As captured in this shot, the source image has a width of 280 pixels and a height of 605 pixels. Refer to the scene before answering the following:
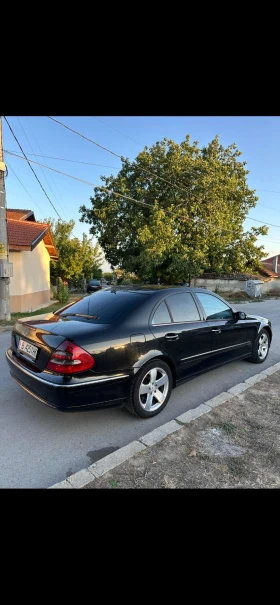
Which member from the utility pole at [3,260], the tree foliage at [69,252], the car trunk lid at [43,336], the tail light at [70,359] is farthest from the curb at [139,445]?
the tree foliage at [69,252]

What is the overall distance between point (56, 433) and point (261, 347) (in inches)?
147

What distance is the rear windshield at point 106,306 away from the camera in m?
2.91

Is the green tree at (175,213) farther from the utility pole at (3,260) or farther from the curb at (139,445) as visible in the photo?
the curb at (139,445)

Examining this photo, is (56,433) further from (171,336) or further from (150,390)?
(171,336)

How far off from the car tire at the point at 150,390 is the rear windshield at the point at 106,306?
0.64 m

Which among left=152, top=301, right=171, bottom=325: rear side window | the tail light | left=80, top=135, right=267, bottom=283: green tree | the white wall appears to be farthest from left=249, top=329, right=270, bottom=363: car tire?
left=80, top=135, right=267, bottom=283: green tree

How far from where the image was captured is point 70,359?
2.40 meters

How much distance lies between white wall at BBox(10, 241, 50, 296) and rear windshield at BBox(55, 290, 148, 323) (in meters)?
8.98

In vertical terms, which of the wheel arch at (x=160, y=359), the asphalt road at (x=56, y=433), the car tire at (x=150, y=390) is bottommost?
the asphalt road at (x=56, y=433)

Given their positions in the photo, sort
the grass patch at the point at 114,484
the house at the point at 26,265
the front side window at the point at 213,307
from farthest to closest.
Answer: the house at the point at 26,265 → the front side window at the point at 213,307 → the grass patch at the point at 114,484

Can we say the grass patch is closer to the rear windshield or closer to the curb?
the curb
